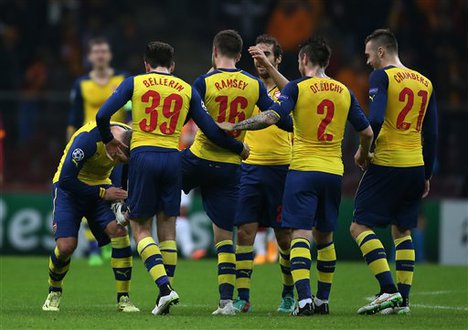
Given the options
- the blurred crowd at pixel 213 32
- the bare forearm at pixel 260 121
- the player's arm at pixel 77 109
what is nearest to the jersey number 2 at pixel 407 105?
the bare forearm at pixel 260 121

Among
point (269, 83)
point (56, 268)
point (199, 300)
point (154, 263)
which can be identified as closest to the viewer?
point (154, 263)

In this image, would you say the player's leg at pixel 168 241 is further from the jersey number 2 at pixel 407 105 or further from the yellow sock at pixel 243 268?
the jersey number 2 at pixel 407 105

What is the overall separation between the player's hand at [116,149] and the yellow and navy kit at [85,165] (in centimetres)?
30

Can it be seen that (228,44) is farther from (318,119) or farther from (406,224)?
(406,224)

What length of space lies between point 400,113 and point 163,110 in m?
2.14

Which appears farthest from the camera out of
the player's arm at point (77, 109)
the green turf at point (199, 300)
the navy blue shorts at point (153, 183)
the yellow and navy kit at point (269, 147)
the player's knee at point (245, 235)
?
the player's arm at point (77, 109)

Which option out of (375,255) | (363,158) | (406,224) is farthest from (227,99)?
(406,224)

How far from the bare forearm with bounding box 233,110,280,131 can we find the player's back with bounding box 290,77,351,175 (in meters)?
0.31

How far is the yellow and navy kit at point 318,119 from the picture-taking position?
1035 centimetres

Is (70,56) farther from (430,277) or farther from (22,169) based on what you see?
(430,277)

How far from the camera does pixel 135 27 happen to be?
24.3 m

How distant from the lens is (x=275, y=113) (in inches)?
401

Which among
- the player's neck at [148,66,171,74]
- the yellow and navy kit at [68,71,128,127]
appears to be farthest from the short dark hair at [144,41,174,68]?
the yellow and navy kit at [68,71,128,127]

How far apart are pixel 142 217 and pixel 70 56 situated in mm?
13567
